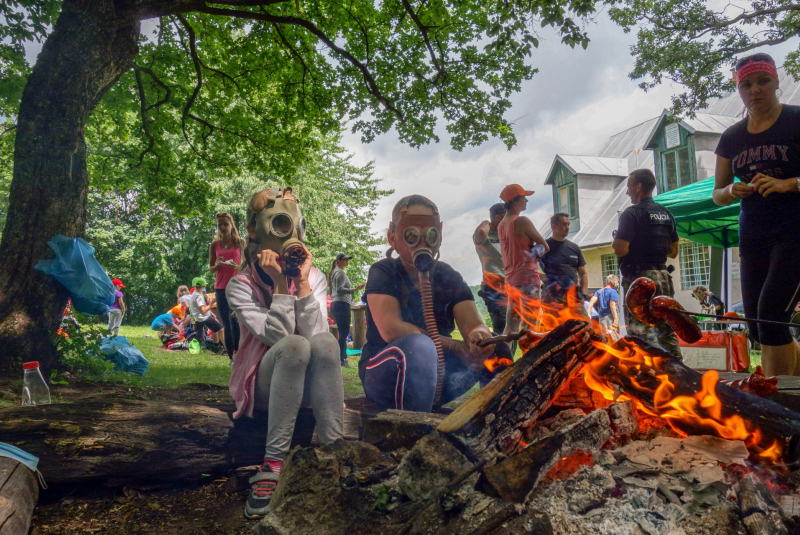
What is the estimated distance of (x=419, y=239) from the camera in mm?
2928

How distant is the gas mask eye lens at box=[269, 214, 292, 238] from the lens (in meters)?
2.96

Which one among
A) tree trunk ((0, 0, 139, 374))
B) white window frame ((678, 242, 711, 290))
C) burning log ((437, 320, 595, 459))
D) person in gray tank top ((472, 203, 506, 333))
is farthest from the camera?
white window frame ((678, 242, 711, 290))

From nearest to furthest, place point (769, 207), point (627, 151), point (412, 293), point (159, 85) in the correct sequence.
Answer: point (769, 207) < point (412, 293) < point (159, 85) < point (627, 151)

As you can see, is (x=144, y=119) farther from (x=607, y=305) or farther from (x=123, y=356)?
(x=607, y=305)

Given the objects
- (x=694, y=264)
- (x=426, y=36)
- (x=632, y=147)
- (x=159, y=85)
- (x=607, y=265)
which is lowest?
(x=694, y=264)

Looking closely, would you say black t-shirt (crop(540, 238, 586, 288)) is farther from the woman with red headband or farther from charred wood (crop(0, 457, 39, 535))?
charred wood (crop(0, 457, 39, 535))

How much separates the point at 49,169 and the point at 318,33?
3.56 metres

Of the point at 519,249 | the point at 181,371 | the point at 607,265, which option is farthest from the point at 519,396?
the point at 607,265

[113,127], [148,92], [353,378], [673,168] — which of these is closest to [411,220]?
[353,378]

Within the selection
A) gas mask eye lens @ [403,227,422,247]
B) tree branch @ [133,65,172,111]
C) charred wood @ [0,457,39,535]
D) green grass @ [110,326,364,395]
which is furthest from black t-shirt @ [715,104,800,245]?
tree branch @ [133,65,172,111]

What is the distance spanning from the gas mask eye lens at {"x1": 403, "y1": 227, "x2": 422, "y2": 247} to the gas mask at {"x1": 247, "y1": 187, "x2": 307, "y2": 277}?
0.65 meters

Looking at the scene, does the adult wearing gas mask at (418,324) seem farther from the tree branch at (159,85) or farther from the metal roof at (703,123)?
the metal roof at (703,123)

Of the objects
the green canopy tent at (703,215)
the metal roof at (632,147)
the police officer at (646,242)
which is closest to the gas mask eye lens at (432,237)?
the police officer at (646,242)

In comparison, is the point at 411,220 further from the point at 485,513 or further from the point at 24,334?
the point at 24,334
